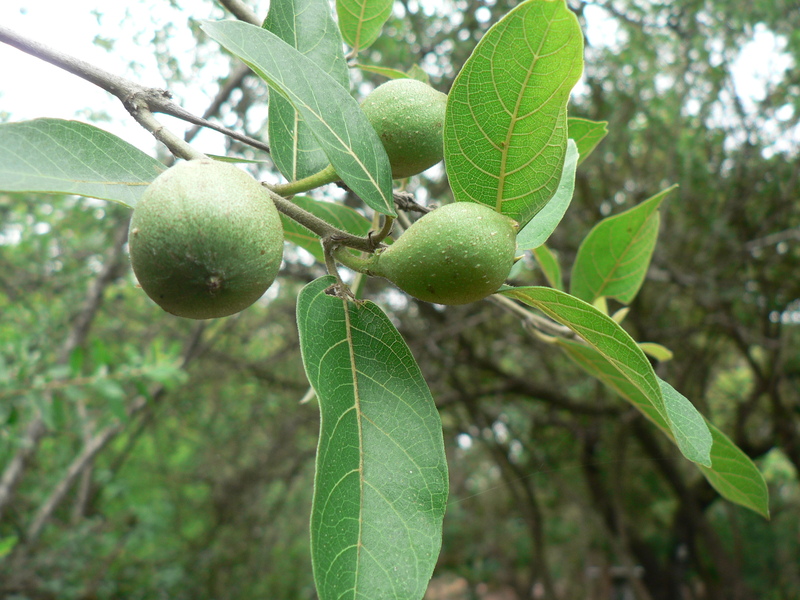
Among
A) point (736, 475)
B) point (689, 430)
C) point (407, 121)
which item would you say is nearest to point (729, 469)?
point (736, 475)

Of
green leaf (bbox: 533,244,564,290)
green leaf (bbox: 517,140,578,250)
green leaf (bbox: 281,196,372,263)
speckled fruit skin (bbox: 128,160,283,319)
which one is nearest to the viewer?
speckled fruit skin (bbox: 128,160,283,319)

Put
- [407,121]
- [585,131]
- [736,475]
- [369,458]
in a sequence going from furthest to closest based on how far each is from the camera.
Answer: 1. [585,131]
2. [736,475]
3. [407,121]
4. [369,458]

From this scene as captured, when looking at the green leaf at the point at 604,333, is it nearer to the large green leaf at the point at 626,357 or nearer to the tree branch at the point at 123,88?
the large green leaf at the point at 626,357

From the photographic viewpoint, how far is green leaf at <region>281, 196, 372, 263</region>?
116 cm

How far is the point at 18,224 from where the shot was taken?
13.4ft

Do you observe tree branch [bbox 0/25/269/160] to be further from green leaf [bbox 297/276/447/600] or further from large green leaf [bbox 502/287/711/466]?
large green leaf [bbox 502/287/711/466]

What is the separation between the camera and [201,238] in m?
0.64

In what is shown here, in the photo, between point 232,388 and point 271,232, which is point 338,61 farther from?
point 232,388

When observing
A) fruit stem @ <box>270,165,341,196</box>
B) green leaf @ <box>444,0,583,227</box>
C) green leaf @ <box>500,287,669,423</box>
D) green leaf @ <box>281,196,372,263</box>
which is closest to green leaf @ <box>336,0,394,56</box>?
green leaf @ <box>281,196,372,263</box>

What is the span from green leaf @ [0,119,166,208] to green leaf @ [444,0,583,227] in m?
0.42

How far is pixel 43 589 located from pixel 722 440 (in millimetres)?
4644

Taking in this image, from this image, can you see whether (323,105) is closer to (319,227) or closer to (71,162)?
(319,227)

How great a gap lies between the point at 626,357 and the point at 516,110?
0.31 m

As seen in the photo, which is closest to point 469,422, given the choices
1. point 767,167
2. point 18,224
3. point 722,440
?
point 767,167
